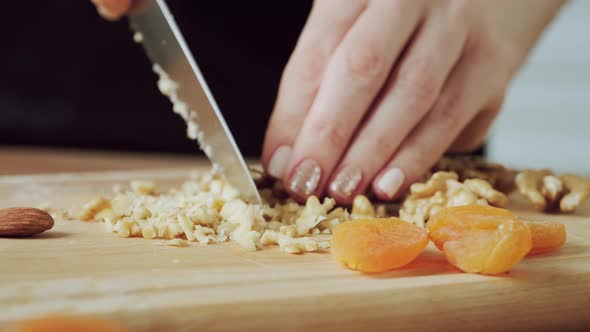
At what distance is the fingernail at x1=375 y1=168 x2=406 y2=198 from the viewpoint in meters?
1.04

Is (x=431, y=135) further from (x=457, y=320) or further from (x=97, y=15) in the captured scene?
(x=97, y=15)

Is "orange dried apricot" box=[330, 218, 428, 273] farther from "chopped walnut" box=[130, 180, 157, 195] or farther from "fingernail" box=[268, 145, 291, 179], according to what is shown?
"chopped walnut" box=[130, 180, 157, 195]

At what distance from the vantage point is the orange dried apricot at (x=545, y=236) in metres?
0.79

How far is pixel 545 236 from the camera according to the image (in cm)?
80

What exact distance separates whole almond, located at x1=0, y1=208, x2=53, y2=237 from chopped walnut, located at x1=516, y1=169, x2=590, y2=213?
0.75m

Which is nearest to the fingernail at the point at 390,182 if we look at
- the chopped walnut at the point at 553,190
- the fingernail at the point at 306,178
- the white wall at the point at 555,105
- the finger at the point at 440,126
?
the finger at the point at 440,126

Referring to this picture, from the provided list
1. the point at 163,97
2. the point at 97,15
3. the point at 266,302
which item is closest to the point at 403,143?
the point at 266,302

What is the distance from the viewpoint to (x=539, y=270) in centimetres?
73

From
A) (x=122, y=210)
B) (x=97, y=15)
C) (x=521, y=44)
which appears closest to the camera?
(x=122, y=210)

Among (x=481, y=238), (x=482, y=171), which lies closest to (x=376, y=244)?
(x=481, y=238)

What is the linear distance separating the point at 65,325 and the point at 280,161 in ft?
1.72

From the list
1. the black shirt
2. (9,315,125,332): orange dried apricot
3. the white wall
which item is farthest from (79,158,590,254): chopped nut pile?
the white wall

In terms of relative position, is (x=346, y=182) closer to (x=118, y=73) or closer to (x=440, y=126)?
(x=440, y=126)

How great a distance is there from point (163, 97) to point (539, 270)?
4.78 feet
